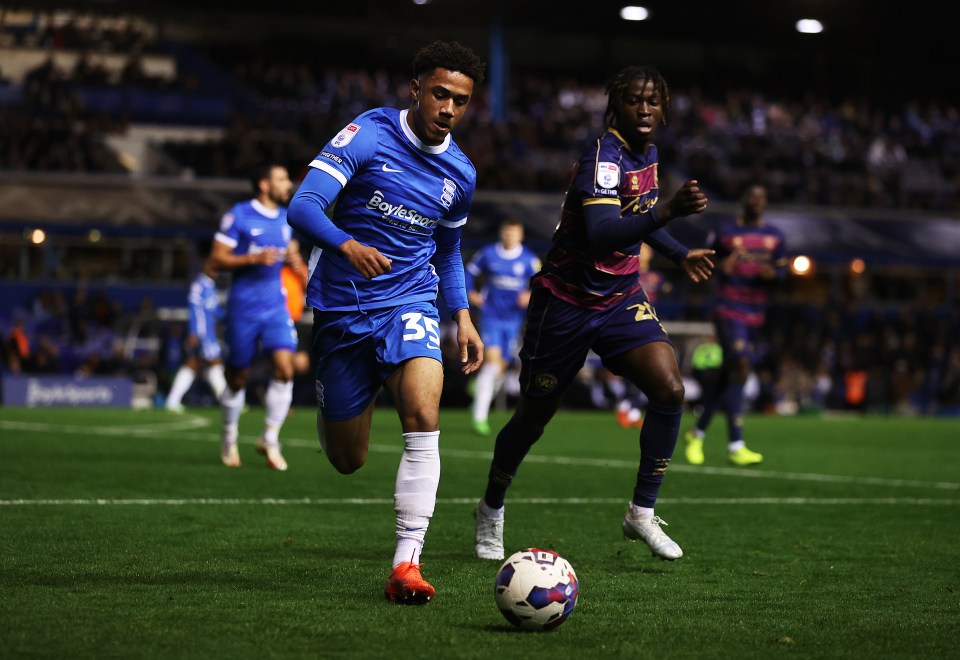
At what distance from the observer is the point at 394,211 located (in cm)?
608

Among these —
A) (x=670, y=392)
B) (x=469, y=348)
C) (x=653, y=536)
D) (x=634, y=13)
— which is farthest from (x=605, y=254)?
(x=634, y=13)

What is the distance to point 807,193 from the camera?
37781 millimetres

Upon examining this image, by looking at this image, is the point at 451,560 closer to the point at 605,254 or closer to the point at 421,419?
the point at 421,419

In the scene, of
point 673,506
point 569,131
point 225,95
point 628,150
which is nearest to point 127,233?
point 225,95

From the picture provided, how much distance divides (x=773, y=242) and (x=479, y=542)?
7.57 m

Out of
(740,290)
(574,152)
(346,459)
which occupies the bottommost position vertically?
(346,459)

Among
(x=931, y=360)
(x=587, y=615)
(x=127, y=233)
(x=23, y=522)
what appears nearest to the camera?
(x=587, y=615)

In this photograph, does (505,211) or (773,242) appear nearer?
(773,242)

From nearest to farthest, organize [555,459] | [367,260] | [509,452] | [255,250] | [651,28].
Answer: [367,260], [509,452], [255,250], [555,459], [651,28]

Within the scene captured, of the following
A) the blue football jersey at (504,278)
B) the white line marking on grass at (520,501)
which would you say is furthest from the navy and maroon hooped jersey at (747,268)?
the blue football jersey at (504,278)

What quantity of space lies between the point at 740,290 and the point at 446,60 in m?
8.27

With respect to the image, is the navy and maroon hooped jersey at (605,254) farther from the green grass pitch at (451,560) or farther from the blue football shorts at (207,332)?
the blue football shorts at (207,332)

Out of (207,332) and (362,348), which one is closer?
(362,348)

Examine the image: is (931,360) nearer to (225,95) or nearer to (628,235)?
(225,95)
